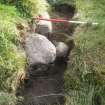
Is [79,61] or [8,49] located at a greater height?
[8,49]

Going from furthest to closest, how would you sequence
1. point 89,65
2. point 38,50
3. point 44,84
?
point 38,50, point 44,84, point 89,65

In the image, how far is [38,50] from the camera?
4.87 metres

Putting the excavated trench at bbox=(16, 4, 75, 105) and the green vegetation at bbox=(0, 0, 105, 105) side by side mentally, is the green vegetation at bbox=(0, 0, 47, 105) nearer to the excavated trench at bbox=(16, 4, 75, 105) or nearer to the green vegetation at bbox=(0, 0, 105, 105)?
the green vegetation at bbox=(0, 0, 105, 105)

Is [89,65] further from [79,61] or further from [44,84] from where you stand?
[44,84]

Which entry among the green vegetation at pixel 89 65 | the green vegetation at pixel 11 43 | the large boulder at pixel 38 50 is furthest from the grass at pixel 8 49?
the green vegetation at pixel 89 65

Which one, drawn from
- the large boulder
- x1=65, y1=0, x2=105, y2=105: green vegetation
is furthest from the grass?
x1=65, y1=0, x2=105, y2=105: green vegetation

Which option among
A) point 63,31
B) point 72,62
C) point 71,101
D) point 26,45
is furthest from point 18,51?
point 63,31

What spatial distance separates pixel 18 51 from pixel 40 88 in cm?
51

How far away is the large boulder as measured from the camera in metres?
4.77

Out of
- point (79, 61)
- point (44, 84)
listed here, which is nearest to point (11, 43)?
point (44, 84)

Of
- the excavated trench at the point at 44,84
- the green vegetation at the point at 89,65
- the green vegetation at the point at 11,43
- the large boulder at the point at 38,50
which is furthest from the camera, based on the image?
the large boulder at the point at 38,50

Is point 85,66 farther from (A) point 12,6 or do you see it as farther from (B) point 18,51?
(A) point 12,6

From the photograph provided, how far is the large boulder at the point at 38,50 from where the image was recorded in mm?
4773

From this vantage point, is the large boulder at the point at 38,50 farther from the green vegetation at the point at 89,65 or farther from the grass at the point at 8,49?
the green vegetation at the point at 89,65
